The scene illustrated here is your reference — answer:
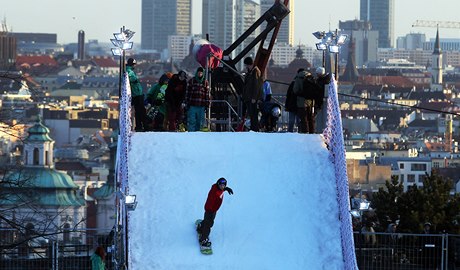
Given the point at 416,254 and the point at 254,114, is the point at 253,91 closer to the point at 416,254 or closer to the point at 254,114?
the point at 254,114

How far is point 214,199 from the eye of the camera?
18.5 meters

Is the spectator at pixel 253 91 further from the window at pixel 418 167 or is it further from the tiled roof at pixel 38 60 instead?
the tiled roof at pixel 38 60

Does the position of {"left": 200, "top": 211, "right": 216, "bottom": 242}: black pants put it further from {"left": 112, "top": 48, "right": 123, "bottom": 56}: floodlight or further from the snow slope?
{"left": 112, "top": 48, "right": 123, "bottom": 56}: floodlight

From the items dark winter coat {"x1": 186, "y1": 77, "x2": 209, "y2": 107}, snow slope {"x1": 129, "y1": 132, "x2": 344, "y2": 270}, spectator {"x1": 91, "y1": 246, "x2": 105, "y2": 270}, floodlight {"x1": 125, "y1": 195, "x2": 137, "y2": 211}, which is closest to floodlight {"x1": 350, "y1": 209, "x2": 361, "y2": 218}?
snow slope {"x1": 129, "y1": 132, "x2": 344, "y2": 270}

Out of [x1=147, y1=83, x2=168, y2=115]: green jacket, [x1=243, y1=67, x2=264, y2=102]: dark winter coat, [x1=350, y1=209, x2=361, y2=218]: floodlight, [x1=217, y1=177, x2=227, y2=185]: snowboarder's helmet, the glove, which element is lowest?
[x1=350, y1=209, x2=361, y2=218]: floodlight

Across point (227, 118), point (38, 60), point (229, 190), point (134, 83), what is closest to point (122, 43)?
point (134, 83)

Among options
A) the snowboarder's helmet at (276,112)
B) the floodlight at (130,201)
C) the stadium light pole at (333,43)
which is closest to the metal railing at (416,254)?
the snowboarder's helmet at (276,112)

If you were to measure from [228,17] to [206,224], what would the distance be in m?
171

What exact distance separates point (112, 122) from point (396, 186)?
106493mm

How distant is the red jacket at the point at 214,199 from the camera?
18.5 metres

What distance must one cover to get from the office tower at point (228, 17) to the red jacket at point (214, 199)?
510 feet

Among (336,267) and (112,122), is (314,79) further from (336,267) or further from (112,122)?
(112,122)

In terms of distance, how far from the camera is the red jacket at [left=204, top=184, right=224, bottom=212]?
18500 mm

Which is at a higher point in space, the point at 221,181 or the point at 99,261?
the point at 221,181
